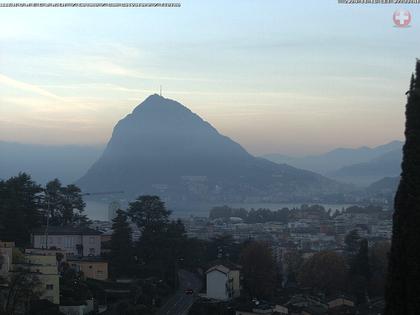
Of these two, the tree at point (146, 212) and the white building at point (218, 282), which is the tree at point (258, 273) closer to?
the white building at point (218, 282)

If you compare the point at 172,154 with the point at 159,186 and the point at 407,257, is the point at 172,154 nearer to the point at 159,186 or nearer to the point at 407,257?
the point at 159,186

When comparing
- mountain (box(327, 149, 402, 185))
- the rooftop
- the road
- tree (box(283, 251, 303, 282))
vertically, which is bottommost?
the road

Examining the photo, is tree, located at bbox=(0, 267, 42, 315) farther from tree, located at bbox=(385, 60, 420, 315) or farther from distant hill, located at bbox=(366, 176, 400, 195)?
distant hill, located at bbox=(366, 176, 400, 195)

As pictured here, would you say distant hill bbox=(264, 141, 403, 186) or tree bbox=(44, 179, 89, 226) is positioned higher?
distant hill bbox=(264, 141, 403, 186)

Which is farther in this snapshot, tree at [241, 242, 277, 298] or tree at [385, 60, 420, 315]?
tree at [241, 242, 277, 298]

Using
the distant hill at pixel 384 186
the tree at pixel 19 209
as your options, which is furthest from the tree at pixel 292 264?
the distant hill at pixel 384 186

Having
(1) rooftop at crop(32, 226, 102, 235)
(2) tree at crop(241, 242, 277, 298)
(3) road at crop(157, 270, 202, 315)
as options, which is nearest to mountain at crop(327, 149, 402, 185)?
(3) road at crop(157, 270, 202, 315)
